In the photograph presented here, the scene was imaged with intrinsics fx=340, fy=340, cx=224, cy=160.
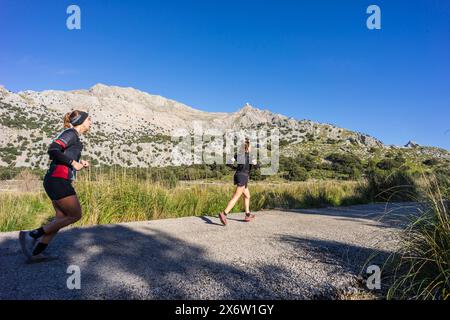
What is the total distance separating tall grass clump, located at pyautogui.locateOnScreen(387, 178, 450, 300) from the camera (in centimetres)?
321

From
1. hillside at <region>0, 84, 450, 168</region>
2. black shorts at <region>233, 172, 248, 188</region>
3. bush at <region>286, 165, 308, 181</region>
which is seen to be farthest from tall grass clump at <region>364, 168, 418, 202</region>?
hillside at <region>0, 84, 450, 168</region>

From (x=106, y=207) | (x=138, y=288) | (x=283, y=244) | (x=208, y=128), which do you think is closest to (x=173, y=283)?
(x=138, y=288)

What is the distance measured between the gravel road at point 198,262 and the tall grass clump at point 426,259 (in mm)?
352

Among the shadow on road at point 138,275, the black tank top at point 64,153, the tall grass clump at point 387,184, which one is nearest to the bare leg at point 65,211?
the black tank top at point 64,153

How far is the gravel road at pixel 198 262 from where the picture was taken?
3488 mm

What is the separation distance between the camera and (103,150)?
5084cm

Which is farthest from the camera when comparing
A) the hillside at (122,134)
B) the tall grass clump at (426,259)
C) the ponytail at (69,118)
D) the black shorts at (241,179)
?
the hillside at (122,134)

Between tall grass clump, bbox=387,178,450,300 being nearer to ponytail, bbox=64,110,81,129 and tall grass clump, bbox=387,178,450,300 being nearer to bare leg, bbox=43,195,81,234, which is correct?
bare leg, bbox=43,195,81,234

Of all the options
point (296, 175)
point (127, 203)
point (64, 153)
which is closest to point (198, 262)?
point (64, 153)

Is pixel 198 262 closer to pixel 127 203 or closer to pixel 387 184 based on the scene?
pixel 127 203

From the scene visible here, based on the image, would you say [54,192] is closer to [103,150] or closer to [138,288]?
[138,288]

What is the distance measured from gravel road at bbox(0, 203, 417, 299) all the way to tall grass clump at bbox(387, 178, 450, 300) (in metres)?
0.35

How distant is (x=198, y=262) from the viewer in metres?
4.50

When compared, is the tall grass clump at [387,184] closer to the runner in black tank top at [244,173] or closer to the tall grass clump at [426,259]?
the runner in black tank top at [244,173]
